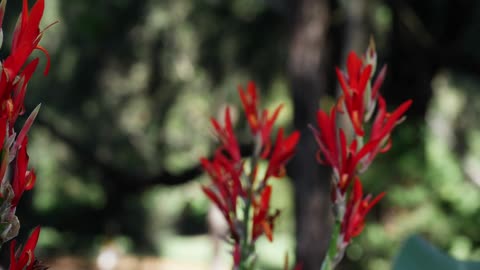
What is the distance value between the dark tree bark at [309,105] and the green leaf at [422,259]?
4.41 metres

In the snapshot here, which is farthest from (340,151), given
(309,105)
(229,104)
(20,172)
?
(229,104)

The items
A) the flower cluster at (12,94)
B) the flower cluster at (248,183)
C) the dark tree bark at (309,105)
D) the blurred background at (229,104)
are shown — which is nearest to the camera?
the flower cluster at (12,94)

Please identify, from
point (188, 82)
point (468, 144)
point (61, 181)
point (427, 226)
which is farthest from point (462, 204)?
point (61, 181)

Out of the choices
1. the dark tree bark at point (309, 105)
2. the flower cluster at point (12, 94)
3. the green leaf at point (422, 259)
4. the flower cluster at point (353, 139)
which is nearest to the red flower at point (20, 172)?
the flower cluster at point (12, 94)

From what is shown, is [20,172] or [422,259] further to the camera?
[422,259]

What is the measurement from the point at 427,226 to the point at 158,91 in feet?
13.5

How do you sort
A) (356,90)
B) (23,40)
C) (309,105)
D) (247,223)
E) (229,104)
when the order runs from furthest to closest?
(229,104) < (309,105) < (247,223) < (356,90) < (23,40)

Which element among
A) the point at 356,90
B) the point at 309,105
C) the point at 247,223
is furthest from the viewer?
the point at 309,105

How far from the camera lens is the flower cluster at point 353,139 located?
27.4 inches

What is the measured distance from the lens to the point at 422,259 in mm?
885

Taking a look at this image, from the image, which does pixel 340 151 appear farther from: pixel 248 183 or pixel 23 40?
pixel 23 40

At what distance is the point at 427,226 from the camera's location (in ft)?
24.7

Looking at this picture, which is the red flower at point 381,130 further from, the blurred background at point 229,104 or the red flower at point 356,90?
the blurred background at point 229,104

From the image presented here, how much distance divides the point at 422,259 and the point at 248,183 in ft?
0.73
